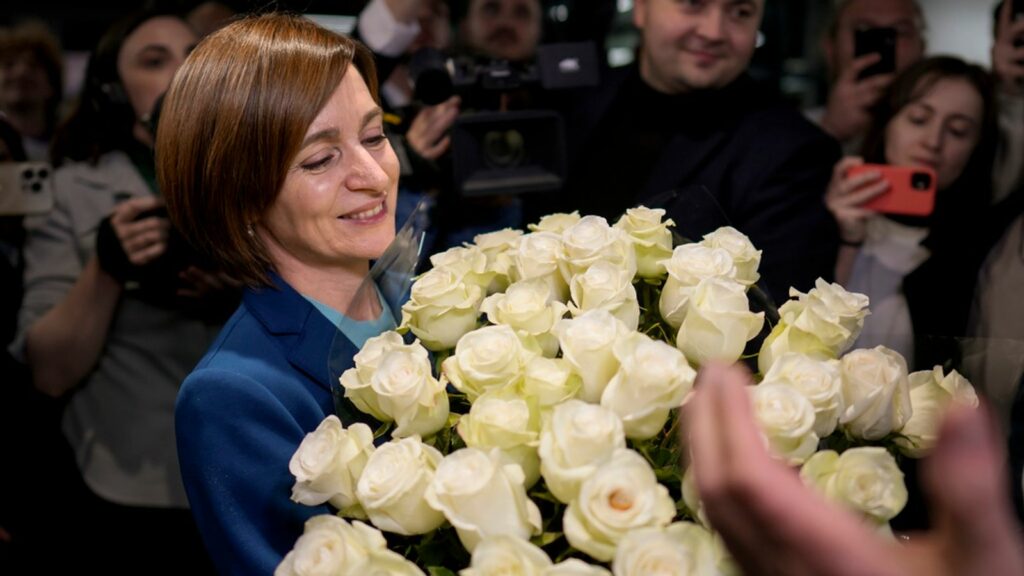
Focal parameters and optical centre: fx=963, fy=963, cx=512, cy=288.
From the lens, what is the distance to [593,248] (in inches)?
37.7

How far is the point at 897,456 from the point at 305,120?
786 millimetres

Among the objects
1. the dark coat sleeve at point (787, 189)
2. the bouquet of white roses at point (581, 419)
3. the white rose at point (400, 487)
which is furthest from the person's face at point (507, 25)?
the white rose at point (400, 487)

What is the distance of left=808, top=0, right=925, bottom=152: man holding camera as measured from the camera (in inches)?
92.5

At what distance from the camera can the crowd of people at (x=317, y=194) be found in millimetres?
1233

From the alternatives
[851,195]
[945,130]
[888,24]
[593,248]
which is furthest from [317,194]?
[888,24]

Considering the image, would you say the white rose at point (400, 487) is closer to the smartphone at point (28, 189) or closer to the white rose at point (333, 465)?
the white rose at point (333, 465)

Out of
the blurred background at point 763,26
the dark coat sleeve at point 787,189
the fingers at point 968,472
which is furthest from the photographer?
the blurred background at point 763,26

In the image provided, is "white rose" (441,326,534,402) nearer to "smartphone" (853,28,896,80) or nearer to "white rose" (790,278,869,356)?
"white rose" (790,278,869,356)

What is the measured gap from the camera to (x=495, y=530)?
2.49ft

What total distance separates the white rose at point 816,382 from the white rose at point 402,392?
11.5 inches

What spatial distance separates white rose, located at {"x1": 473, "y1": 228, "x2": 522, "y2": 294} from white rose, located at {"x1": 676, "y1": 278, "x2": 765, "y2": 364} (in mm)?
242

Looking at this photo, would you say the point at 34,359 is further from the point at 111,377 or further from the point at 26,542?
the point at 26,542

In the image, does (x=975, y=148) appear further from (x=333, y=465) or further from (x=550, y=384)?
(x=333, y=465)

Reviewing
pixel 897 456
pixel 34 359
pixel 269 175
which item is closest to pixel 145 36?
pixel 34 359
